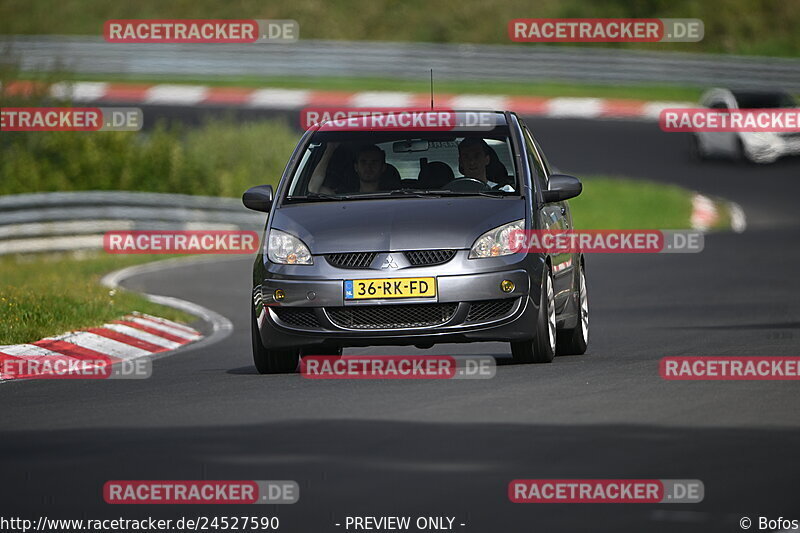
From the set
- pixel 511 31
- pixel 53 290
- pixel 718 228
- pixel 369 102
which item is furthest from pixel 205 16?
pixel 53 290

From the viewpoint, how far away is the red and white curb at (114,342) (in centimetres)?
1360

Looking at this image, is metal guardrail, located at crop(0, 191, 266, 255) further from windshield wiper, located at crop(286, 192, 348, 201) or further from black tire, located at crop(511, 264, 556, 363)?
black tire, located at crop(511, 264, 556, 363)

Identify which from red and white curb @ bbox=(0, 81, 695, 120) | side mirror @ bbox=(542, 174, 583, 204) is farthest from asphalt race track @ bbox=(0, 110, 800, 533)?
red and white curb @ bbox=(0, 81, 695, 120)

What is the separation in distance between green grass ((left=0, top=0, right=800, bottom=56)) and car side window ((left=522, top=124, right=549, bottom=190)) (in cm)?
3573

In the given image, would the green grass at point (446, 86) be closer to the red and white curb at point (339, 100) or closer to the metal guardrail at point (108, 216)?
the red and white curb at point (339, 100)

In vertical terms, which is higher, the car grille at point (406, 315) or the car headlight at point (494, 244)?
Answer: the car headlight at point (494, 244)

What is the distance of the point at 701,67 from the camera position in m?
43.0

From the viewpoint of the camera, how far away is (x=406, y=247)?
447 inches

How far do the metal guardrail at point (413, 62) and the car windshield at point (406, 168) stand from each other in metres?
30.1

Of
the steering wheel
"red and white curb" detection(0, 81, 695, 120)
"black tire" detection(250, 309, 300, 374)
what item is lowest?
"black tire" detection(250, 309, 300, 374)

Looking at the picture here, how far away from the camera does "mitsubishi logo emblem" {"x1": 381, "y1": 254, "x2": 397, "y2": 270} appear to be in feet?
37.2

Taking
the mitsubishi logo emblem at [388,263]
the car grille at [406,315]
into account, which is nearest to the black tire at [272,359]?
the car grille at [406,315]

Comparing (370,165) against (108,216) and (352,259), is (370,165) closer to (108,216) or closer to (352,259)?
(352,259)

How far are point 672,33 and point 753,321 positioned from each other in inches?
1334
